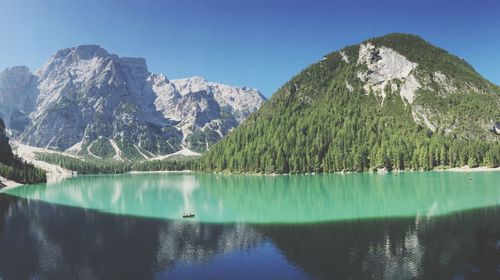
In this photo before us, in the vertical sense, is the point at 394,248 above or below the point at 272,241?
above

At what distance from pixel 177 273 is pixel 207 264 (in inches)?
152

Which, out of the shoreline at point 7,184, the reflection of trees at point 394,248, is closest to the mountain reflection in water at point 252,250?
the reflection of trees at point 394,248

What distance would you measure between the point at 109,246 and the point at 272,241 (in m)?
22.3

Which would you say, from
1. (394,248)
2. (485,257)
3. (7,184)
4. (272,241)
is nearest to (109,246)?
(272,241)

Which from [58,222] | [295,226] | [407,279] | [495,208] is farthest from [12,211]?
[495,208]

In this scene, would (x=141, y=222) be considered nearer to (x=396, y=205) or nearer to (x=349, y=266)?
(x=349, y=266)

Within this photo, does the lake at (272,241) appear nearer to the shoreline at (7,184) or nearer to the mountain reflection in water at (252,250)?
the mountain reflection in water at (252,250)

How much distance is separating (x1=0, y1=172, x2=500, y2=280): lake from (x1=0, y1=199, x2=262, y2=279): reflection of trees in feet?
0.46

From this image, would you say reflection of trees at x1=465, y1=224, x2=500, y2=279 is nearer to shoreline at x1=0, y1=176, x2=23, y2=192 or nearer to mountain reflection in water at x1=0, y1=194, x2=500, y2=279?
mountain reflection in water at x1=0, y1=194, x2=500, y2=279

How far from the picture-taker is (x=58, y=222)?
7681cm

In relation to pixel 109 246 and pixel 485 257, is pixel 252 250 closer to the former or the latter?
pixel 109 246

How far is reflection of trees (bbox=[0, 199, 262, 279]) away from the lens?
4238cm

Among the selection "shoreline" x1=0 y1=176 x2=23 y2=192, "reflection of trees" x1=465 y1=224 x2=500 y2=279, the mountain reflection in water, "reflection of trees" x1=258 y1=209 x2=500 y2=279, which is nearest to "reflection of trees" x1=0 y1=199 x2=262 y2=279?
the mountain reflection in water

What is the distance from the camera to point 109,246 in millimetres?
52531
